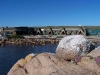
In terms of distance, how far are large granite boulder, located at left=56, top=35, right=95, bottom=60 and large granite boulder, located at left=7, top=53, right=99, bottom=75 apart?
1.55 feet

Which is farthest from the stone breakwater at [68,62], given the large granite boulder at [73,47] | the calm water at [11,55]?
the calm water at [11,55]

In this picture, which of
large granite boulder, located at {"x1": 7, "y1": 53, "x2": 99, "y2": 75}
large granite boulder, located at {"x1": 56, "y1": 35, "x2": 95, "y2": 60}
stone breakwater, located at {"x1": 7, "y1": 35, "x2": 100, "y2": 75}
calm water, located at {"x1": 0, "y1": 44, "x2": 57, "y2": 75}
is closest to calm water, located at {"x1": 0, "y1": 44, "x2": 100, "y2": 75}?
calm water, located at {"x1": 0, "y1": 44, "x2": 57, "y2": 75}

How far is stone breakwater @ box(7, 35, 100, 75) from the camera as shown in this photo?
12711mm

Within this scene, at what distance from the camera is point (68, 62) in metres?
13.9

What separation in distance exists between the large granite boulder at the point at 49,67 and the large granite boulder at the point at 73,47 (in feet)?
1.55

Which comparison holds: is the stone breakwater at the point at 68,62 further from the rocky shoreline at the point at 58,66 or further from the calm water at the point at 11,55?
the calm water at the point at 11,55

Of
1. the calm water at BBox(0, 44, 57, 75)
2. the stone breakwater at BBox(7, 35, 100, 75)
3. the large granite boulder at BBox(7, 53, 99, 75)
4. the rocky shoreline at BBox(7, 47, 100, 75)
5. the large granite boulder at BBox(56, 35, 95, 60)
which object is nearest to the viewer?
the large granite boulder at BBox(7, 53, 99, 75)

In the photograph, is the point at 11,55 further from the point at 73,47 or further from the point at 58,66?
the point at 58,66

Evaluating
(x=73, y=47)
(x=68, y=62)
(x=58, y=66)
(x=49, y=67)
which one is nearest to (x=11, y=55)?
(x=73, y=47)

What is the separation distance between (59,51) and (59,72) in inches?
137

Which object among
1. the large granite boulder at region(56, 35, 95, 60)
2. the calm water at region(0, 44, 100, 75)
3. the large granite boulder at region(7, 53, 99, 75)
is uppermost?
the large granite boulder at region(56, 35, 95, 60)

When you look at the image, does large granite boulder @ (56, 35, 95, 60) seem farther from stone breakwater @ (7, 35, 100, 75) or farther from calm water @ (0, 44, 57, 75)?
calm water @ (0, 44, 57, 75)

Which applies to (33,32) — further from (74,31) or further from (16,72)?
(16,72)

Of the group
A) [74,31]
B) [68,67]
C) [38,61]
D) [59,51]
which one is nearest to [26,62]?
[38,61]
